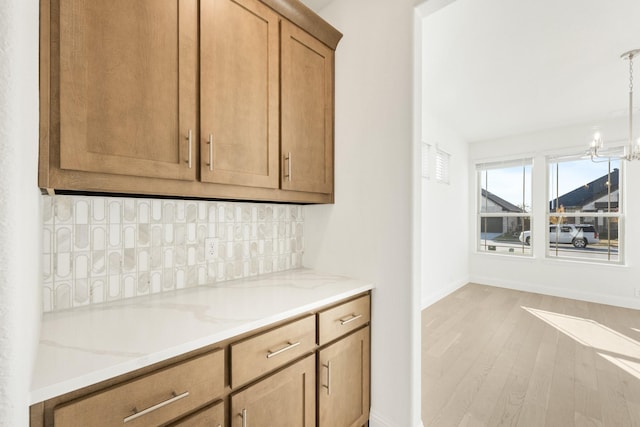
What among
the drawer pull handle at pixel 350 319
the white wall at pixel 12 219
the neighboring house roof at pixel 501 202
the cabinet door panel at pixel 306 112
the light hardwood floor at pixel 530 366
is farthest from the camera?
the neighboring house roof at pixel 501 202

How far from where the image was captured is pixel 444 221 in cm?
453

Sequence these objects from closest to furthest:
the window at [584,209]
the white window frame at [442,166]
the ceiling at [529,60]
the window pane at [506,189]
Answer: the ceiling at [529,60]
the window at [584,209]
the white window frame at [442,166]
the window pane at [506,189]

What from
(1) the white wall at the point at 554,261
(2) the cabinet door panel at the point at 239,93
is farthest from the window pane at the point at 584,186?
(2) the cabinet door panel at the point at 239,93

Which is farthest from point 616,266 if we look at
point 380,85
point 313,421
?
point 313,421

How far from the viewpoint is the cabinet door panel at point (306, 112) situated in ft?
5.22

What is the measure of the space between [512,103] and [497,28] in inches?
70.6

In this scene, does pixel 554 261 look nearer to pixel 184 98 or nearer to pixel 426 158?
pixel 426 158

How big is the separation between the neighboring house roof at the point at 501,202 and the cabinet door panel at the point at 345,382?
15.5 feet

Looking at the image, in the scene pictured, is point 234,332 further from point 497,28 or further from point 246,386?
point 497,28

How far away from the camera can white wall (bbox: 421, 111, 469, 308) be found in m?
4.02

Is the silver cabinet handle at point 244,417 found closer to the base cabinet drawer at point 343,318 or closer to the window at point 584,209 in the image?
the base cabinet drawer at point 343,318

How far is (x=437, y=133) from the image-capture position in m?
4.30

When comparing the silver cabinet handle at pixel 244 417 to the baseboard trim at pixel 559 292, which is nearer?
the silver cabinet handle at pixel 244 417

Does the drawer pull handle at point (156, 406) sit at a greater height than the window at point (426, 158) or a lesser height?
lesser
